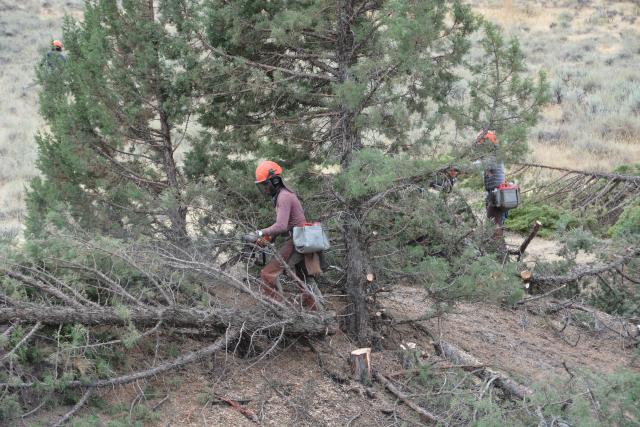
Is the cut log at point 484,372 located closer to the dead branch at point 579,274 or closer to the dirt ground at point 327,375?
the dirt ground at point 327,375

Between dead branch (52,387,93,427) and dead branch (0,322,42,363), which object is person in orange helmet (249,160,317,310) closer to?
dead branch (52,387,93,427)

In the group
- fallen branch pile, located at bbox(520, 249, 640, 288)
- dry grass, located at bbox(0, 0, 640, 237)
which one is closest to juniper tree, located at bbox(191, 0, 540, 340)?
fallen branch pile, located at bbox(520, 249, 640, 288)

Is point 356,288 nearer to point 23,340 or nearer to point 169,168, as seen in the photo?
point 169,168

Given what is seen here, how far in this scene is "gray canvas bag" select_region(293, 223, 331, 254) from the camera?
684cm

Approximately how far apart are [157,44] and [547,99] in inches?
173

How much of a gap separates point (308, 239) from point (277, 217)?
38cm

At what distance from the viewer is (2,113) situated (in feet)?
75.8

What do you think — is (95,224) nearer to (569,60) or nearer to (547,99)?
(547,99)

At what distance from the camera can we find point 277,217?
268 inches

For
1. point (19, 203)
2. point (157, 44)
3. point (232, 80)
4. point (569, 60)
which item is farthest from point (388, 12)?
point (569, 60)

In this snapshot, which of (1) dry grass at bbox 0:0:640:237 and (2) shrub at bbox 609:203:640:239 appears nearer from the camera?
(2) shrub at bbox 609:203:640:239

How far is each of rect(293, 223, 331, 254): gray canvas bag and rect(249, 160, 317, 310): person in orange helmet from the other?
13cm

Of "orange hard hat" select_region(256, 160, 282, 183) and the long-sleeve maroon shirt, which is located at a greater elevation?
"orange hard hat" select_region(256, 160, 282, 183)

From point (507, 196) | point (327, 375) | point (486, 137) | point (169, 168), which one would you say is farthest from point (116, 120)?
point (507, 196)
